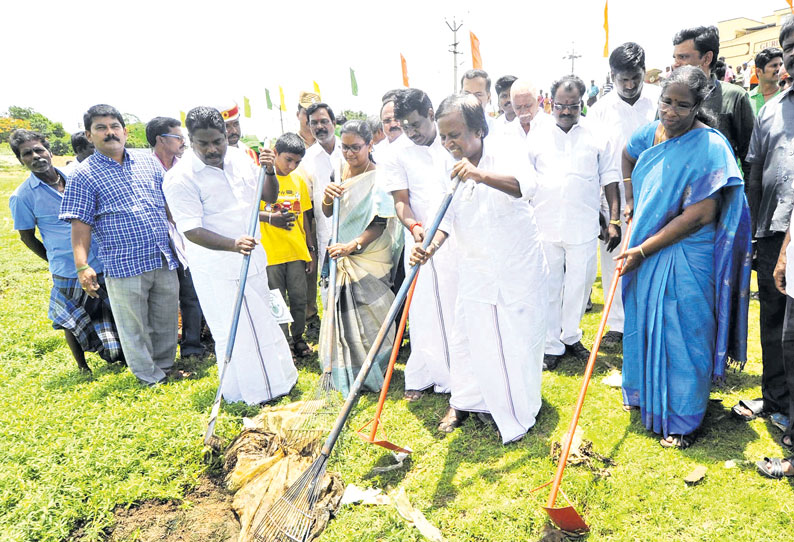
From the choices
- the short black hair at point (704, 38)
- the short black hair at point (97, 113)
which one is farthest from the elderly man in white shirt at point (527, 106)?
the short black hair at point (97, 113)

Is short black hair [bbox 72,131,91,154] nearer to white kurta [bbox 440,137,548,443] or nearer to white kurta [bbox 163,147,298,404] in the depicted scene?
Result: white kurta [bbox 163,147,298,404]

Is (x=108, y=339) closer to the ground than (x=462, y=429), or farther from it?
farther from it

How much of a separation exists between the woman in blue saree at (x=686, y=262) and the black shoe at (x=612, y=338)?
1592mm

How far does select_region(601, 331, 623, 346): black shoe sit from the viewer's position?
15.9ft

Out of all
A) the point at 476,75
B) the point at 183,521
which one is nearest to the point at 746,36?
the point at 476,75

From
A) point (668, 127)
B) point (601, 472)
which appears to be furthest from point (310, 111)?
point (601, 472)

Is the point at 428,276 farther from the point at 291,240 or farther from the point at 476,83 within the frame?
the point at 476,83

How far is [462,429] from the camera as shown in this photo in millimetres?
3594

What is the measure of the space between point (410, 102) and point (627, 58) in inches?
79.9

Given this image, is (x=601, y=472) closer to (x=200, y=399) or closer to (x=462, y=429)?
(x=462, y=429)

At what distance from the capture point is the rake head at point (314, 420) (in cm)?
334

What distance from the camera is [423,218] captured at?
12.8 ft

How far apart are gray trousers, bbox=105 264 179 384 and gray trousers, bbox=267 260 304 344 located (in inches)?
39.3

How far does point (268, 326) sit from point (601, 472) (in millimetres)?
2744
